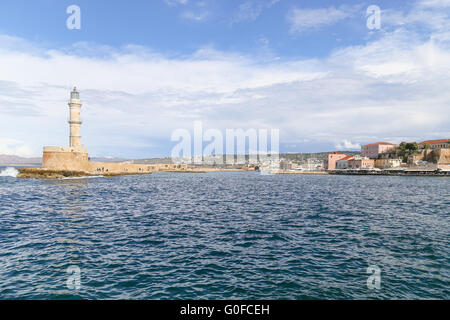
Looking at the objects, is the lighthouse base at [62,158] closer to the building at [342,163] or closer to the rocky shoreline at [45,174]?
the rocky shoreline at [45,174]

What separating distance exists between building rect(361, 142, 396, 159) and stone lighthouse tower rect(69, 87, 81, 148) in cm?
16258

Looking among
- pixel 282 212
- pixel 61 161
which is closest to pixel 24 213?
pixel 282 212

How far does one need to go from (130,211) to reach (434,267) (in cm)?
Answer: 2389

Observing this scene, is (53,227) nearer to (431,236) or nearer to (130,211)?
(130,211)

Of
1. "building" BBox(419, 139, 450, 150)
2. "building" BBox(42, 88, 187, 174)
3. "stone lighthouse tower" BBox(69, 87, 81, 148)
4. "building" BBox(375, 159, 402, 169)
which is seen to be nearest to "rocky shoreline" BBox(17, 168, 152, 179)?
"building" BBox(42, 88, 187, 174)

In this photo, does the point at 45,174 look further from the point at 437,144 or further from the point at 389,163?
the point at 437,144

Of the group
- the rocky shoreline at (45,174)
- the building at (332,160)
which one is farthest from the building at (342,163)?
the rocky shoreline at (45,174)

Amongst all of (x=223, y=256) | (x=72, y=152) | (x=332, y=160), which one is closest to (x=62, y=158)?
(x=72, y=152)

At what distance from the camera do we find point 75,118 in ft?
264

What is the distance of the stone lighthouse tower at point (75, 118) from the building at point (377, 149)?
162582 mm

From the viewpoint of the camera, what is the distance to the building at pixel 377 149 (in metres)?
169

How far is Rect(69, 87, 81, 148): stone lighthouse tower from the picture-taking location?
7988 cm
